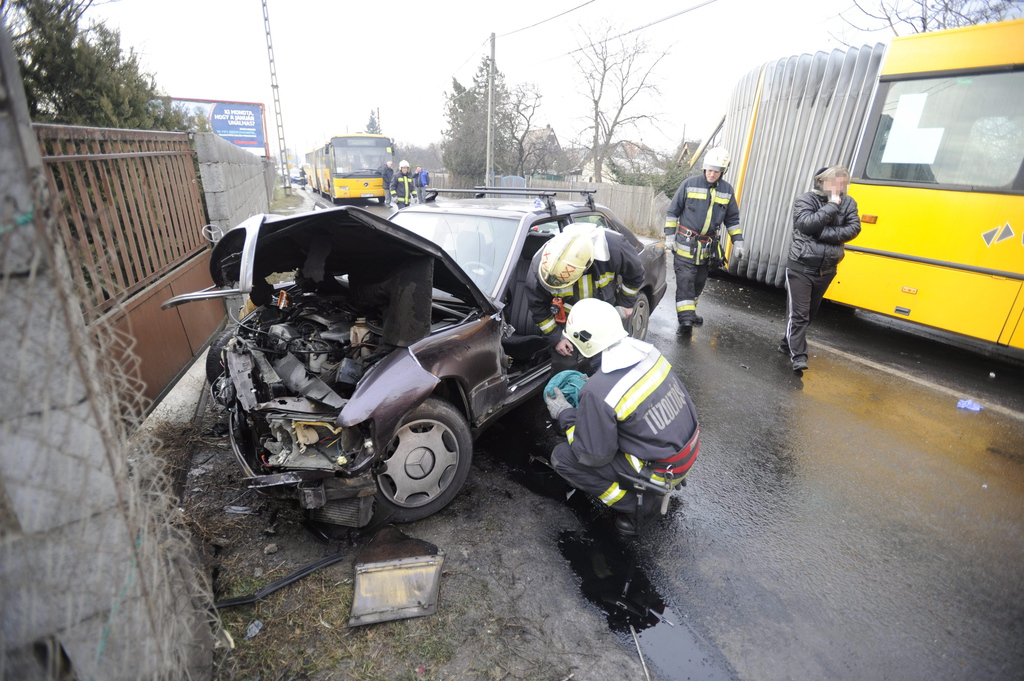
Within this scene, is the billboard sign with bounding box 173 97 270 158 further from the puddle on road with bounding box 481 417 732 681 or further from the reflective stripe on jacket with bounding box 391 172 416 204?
the puddle on road with bounding box 481 417 732 681

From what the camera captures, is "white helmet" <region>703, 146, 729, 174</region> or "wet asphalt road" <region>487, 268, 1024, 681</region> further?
"white helmet" <region>703, 146, 729, 174</region>

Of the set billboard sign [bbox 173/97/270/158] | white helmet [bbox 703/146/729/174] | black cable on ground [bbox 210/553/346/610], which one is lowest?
black cable on ground [bbox 210/553/346/610]

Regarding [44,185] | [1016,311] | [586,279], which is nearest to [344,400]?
[44,185]

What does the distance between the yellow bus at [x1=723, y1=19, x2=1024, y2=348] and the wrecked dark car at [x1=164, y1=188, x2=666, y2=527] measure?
14.1ft

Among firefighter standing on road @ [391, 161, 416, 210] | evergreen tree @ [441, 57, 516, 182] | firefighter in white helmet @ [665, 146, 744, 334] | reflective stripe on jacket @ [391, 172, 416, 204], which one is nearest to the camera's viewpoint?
firefighter in white helmet @ [665, 146, 744, 334]

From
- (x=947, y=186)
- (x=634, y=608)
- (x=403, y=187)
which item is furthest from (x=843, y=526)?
(x=403, y=187)

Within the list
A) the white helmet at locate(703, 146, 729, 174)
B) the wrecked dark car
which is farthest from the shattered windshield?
the white helmet at locate(703, 146, 729, 174)

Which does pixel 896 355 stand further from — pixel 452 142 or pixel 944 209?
pixel 452 142

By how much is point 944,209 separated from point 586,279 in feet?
12.8

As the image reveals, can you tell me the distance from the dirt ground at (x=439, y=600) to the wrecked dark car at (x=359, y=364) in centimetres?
25

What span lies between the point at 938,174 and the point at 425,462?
18.5ft

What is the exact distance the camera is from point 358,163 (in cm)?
1969

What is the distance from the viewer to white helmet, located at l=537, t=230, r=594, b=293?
3205 millimetres

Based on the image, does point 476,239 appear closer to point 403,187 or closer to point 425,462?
point 425,462
